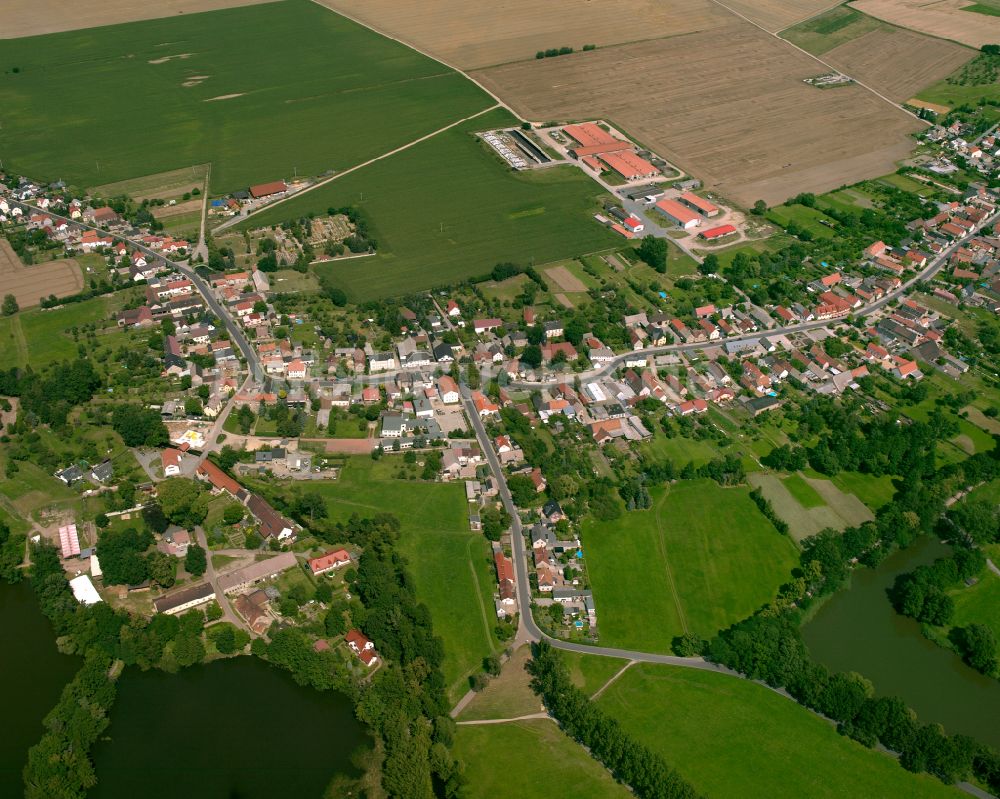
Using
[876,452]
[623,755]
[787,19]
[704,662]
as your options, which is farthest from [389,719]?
[787,19]

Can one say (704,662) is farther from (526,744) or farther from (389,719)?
(389,719)

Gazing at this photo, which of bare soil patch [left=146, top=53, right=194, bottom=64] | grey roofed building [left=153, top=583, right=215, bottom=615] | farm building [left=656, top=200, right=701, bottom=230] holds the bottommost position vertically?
grey roofed building [left=153, top=583, right=215, bottom=615]

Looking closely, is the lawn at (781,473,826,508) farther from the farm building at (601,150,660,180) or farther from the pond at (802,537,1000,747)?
the farm building at (601,150,660,180)

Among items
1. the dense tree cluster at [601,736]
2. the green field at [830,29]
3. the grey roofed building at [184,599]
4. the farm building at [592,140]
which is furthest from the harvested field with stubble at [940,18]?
the grey roofed building at [184,599]

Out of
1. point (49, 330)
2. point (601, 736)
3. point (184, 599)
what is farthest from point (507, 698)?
point (49, 330)

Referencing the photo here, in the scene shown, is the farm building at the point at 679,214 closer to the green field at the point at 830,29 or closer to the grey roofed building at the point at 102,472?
the green field at the point at 830,29

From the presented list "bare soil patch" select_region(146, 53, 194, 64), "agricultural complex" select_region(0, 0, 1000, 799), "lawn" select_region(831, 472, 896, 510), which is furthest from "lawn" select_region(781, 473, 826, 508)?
"bare soil patch" select_region(146, 53, 194, 64)

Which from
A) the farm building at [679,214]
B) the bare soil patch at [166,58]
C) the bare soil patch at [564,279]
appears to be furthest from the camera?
the bare soil patch at [166,58]
